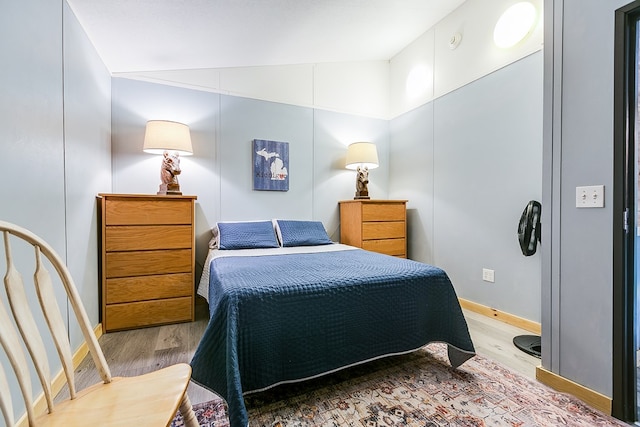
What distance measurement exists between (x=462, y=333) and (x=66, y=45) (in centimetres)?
286

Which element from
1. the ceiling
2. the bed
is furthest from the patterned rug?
the ceiling

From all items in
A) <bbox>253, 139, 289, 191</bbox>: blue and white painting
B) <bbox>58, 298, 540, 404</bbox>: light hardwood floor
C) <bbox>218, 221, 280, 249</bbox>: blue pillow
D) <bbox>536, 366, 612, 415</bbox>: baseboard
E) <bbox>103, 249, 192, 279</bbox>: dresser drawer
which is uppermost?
<bbox>253, 139, 289, 191</bbox>: blue and white painting

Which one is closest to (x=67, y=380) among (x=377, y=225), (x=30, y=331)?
(x=30, y=331)

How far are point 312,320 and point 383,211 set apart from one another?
2036 mm

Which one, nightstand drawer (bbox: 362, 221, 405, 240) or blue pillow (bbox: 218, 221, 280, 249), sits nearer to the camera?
blue pillow (bbox: 218, 221, 280, 249)

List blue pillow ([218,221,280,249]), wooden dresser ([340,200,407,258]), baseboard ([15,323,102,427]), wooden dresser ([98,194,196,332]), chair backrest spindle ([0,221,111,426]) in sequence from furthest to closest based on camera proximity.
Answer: wooden dresser ([340,200,407,258]), blue pillow ([218,221,280,249]), wooden dresser ([98,194,196,332]), baseboard ([15,323,102,427]), chair backrest spindle ([0,221,111,426])

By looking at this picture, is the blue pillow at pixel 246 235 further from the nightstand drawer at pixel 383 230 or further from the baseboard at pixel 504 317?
the baseboard at pixel 504 317

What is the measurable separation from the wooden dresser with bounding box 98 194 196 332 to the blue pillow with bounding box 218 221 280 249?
33cm

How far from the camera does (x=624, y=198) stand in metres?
1.29

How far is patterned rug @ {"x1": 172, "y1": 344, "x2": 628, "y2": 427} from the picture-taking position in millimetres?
1300

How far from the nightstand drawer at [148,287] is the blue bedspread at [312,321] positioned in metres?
0.72

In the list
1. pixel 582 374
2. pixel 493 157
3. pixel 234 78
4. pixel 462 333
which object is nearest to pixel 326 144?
pixel 234 78

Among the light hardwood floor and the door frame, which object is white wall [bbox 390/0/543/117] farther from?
the light hardwood floor

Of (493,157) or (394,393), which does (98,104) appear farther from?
(493,157)
